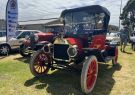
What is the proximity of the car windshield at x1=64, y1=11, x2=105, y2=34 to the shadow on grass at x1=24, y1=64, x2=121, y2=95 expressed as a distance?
1730mm

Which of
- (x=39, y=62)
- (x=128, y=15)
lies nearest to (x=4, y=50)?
(x=39, y=62)

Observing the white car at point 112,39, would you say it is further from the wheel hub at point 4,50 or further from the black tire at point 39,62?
the wheel hub at point 4,50

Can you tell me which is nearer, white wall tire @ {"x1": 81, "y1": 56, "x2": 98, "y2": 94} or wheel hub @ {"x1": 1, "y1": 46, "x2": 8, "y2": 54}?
white wall tire @ {"x1": 81, "y1": 56, "x2": 98, "y2": 94}

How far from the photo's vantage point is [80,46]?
8.30 metres

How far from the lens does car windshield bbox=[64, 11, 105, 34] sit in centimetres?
888

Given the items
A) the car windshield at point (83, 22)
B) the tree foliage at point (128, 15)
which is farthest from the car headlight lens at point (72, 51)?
the tree foliage at point (128, 15)

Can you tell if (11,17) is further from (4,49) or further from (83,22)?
(83,22)

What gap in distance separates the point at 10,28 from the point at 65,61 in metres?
7.40

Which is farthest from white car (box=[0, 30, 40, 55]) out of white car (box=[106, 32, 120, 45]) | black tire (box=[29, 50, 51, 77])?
black tire (box=[29, 50, 51, 77])

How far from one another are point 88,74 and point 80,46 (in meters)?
1.51

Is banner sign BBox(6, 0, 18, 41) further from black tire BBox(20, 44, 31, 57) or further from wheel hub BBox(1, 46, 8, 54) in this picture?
black tire BBox(20, 44, 31, 57)

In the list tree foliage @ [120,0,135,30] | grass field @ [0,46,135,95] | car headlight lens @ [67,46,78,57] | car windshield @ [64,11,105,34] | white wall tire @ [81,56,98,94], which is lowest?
grass field @ [0,46,135,95]

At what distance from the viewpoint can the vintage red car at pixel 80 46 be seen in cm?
744

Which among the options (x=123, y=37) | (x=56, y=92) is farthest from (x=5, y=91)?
(x=123, y=37)
